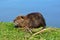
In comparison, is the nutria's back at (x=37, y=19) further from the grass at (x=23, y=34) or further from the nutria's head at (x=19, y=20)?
the grass at (x=23, y=34)

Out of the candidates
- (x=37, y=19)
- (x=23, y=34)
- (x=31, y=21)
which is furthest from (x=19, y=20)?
(x=23, y=34)

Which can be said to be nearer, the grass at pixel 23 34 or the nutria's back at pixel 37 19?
the grass at pixel 23 34

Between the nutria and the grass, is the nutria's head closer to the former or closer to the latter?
the nutria

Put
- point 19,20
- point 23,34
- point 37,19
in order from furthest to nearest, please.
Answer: point 37,19 < point 19,20 < point 23,34

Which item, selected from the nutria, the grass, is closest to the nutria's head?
the nutria

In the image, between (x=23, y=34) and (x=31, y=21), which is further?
(x=31, y=21)

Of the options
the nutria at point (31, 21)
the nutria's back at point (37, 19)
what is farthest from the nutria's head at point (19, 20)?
the nutria's back at point (37, 19)

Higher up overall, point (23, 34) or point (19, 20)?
point (19, 20)

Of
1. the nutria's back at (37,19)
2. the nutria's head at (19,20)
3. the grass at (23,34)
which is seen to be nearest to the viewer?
the grass at (23,34)

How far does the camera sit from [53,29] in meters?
7.19

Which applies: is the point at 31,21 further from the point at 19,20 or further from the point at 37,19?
the point at 19,20

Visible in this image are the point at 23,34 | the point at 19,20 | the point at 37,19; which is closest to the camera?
the point at 23,34

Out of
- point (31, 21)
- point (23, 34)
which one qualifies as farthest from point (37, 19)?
point (23, 34)

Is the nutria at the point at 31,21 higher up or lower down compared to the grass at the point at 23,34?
higher up
